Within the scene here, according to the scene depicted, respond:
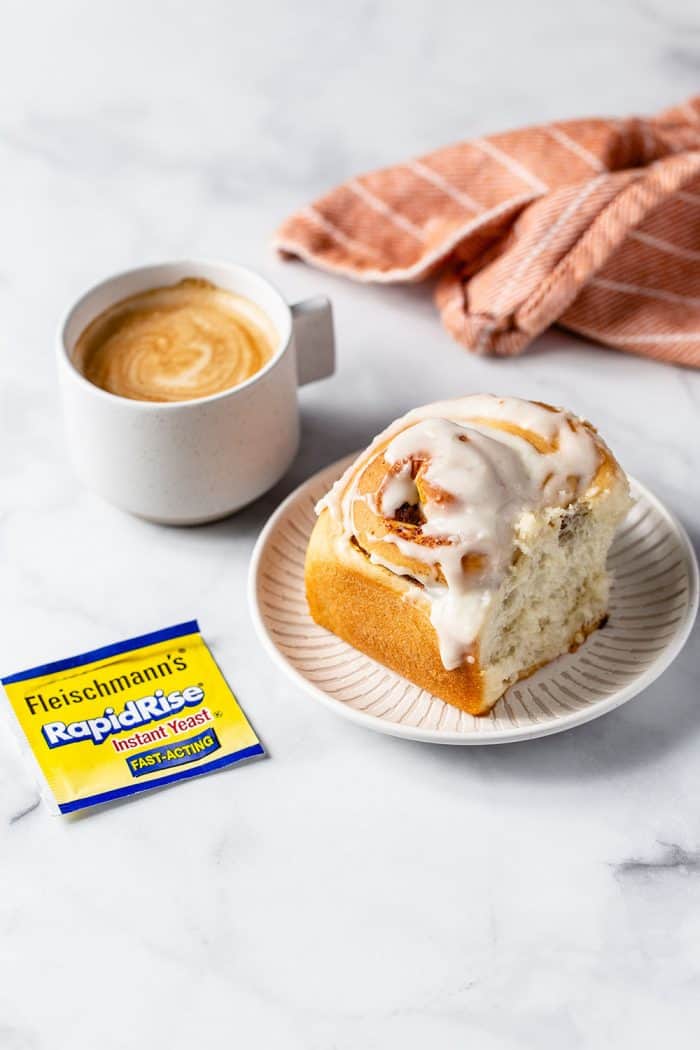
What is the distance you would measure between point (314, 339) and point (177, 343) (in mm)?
180

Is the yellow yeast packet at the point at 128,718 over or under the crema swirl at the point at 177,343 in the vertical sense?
under

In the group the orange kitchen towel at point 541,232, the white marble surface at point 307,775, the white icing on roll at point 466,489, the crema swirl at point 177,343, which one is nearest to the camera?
the white marble surface at point 307,775

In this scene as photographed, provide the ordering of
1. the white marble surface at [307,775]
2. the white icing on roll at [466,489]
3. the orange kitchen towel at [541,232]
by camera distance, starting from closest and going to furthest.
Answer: the white marble surface at [307,775] → the white icing on roll at [466,489] → the orange kitchen towel at [541,232]

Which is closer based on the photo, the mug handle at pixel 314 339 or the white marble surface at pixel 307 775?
the white marble surface at pixel 307 775

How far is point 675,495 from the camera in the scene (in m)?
1.70

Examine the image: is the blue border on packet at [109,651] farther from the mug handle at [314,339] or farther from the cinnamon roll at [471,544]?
the mug handle at [314,339]

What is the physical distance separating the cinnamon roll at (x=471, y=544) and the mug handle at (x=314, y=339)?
300mm

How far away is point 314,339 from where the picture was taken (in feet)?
5.65

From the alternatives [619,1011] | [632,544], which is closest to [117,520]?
[632,544]

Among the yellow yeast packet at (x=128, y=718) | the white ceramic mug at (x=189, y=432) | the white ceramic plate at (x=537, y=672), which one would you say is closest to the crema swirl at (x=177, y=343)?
the white ceramic mug at (x=189, y=432)

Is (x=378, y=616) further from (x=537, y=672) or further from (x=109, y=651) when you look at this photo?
(x=109, y=651)

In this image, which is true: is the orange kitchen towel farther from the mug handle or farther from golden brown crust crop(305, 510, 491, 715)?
golden brown crust crop(305, 510, 491, 715)

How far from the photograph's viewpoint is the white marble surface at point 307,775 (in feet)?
3.92

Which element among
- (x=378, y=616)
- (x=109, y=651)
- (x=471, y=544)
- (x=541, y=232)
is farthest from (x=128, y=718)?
(x=541, y=232)
